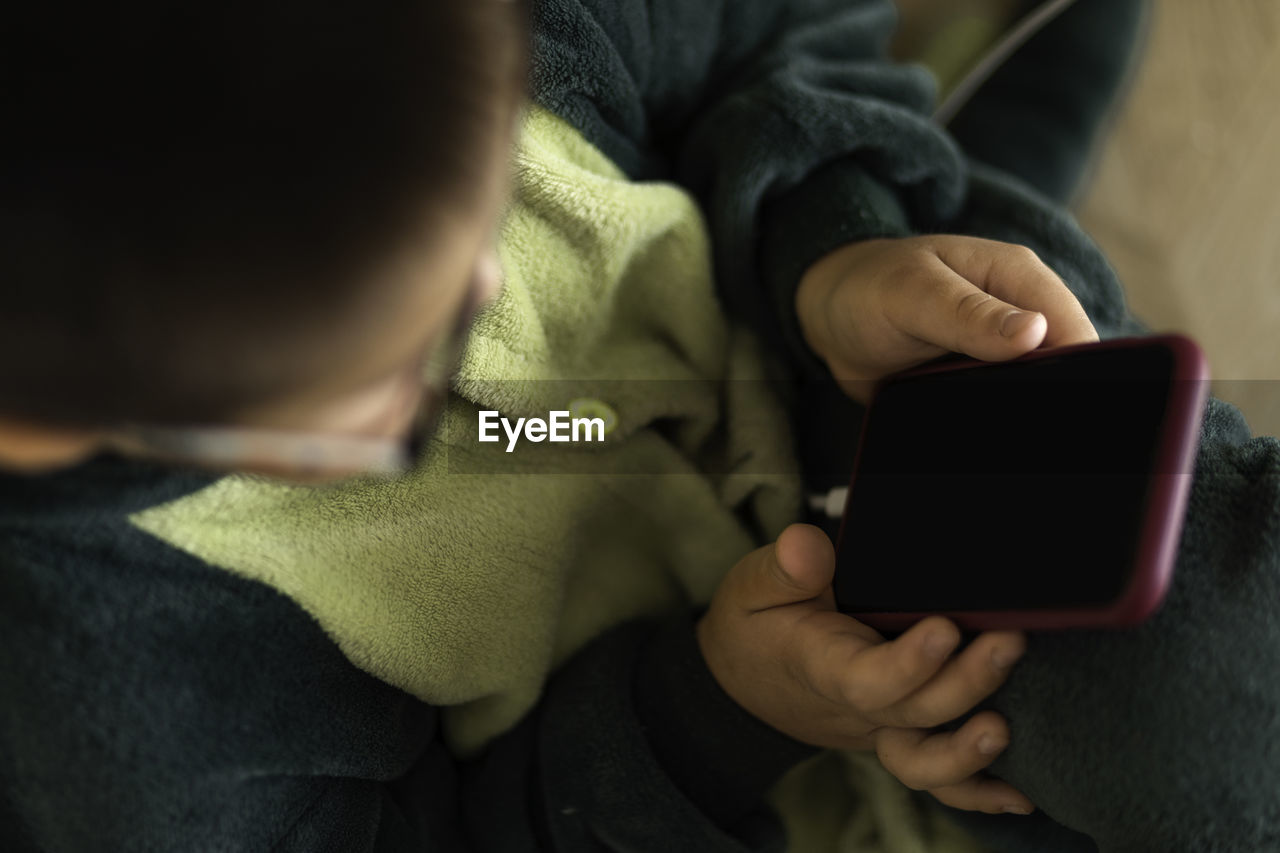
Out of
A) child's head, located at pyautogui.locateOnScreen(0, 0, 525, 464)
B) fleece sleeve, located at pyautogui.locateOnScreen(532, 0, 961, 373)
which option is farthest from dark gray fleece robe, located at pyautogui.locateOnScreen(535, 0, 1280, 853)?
child's head, located at pyautogui.locateOnScreen(0, 0, 525, 464)

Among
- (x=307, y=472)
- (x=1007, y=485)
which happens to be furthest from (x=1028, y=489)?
(x=307, y=472)

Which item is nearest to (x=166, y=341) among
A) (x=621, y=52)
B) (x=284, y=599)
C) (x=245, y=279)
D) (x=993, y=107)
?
(x=245, y=279)

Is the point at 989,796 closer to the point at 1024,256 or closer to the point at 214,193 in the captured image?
the point at 1024,256

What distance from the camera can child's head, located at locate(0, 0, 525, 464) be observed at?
0.24 m

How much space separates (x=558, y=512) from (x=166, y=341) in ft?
1.14

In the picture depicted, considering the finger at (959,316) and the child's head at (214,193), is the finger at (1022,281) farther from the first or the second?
the child's head at (214,193)

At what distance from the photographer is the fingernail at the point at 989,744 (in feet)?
1.33

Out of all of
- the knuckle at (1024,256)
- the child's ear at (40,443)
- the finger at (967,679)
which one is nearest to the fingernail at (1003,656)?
the finger at (967,679)

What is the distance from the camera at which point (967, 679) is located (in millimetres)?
401

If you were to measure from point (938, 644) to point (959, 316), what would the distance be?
16 cm

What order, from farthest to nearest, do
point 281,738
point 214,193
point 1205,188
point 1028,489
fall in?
1. point 1205,188
2. point 281,738
3. point 1028,489
4. point 214,193

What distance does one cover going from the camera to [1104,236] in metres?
0.83

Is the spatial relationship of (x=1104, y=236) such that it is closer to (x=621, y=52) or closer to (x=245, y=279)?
(x=621, y=52)

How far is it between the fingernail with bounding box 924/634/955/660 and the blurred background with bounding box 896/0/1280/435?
0.50 meters
